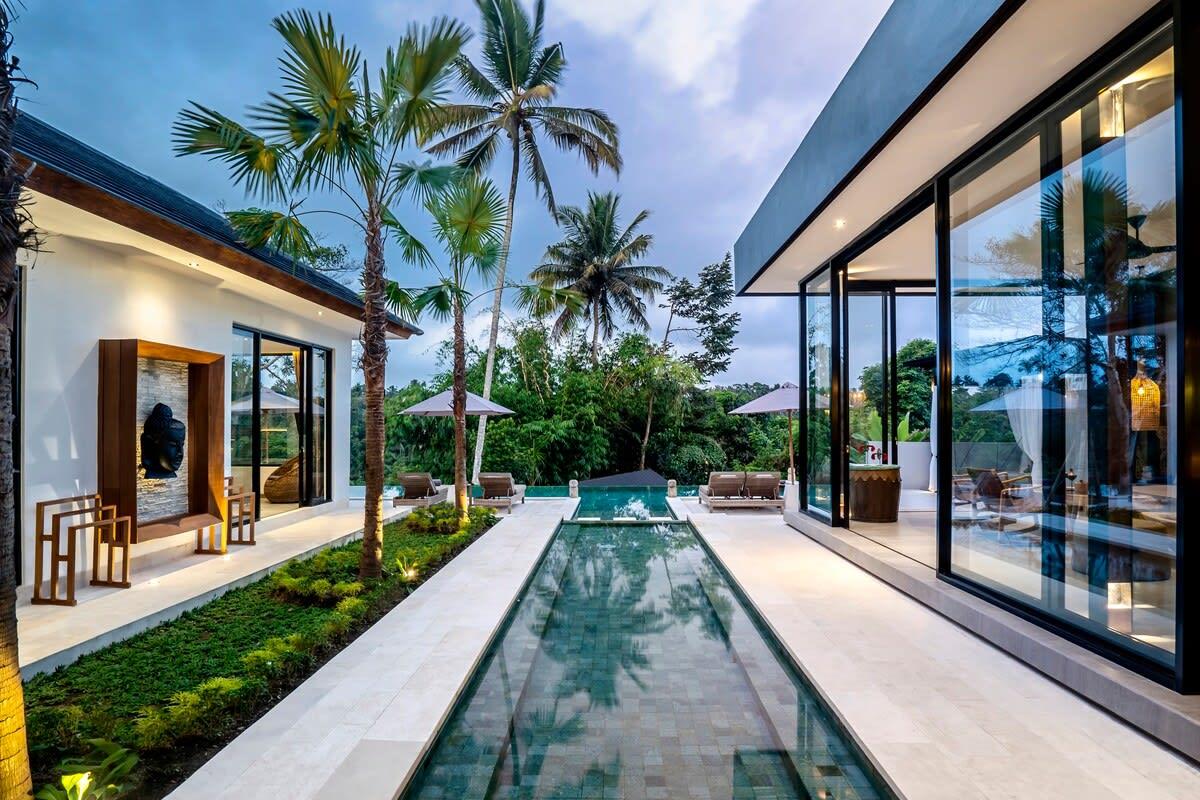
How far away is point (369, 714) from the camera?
3.40 metres

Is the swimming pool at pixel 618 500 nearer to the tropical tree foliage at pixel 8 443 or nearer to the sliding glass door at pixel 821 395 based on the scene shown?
the sliding glass door at pixel 821 395

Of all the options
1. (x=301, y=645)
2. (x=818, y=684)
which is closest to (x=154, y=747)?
(x=301, y=645)

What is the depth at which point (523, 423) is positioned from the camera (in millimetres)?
18422

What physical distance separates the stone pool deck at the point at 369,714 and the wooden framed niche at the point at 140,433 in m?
3.32

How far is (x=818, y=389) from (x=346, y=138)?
683 cm

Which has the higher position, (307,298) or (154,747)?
(307,298)

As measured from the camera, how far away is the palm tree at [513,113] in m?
14.7

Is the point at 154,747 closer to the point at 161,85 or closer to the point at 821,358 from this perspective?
the point at 821,358

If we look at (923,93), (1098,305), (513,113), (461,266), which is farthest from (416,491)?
(1098,305)

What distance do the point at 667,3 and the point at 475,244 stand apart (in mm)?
Result: 13070

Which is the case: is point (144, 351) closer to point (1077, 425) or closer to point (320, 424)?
point (320, 424)

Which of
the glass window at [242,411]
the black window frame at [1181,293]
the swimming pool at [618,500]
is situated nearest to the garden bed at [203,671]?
the glass window at [242,411]

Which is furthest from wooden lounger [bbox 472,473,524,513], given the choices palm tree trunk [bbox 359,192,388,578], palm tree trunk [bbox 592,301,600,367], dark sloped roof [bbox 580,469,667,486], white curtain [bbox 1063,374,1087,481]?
white curtain [bbox 1063,374,1087,481]

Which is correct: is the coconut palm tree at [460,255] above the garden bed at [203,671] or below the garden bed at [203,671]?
above
